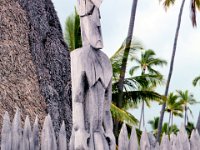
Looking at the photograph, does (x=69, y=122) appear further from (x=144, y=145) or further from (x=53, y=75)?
(x=144, y=145)

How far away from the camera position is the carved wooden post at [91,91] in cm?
541

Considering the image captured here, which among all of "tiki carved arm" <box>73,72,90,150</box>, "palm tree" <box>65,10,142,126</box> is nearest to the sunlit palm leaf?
"palm tree" <box>65,10,142,126</box>

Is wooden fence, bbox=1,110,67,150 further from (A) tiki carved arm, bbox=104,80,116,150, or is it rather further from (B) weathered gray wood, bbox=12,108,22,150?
(A) tiki carved arm, bbox=104,80,116,150

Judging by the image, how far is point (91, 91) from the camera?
18.1 ft

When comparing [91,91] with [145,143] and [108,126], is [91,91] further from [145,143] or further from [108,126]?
[145,143]

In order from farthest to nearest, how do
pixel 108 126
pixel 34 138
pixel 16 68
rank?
pixel 16 68 → pixel 108 126 → pixel 34 138

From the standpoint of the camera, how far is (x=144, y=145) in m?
5.83

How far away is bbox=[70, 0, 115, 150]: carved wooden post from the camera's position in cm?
541

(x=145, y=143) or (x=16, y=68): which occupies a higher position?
(x=16, y=68)

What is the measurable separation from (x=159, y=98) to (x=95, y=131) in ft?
44.7

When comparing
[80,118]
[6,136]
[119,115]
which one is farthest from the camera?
[119,115]

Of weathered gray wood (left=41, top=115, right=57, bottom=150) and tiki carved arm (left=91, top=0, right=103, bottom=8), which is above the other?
tiki carved arm (left=91, top=0, right=103, bottom=8)

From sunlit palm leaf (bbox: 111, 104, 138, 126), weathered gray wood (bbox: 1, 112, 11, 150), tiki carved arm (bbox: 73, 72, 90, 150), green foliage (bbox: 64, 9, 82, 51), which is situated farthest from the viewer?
green foliage (bbox: 64, 9, 82, 51)

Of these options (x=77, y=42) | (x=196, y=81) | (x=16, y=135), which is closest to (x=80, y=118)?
(x=16, y=135)
